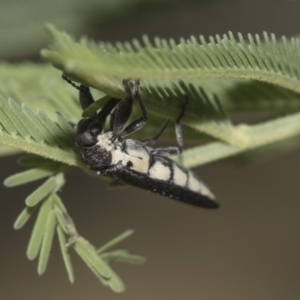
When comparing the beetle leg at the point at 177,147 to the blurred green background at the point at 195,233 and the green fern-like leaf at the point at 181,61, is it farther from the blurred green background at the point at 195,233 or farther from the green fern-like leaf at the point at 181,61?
the blurred green background at the point at 195,233

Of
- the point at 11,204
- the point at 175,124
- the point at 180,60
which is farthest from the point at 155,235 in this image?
the point at 180,60

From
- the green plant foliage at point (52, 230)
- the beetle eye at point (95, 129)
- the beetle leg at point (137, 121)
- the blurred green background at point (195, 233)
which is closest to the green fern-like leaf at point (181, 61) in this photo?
the beetle leg at point (137, 121)

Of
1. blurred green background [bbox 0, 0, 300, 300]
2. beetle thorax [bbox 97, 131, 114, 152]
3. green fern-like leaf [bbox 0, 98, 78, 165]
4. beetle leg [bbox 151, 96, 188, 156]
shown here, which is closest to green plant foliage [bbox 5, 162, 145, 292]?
green fern-like leaf [bbox 0, 98, 78, 165]

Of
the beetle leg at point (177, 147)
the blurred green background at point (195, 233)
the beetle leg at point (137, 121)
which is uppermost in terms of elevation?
the beetle leg at point (137, 121)

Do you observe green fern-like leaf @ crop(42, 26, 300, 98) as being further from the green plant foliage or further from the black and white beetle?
the green plant foliage

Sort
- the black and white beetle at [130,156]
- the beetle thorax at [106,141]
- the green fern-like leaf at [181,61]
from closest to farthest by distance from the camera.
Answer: the green fern-like leaf at [181,61] < the black and white beetle at [130,156] < the beetle thorax at [106,141]

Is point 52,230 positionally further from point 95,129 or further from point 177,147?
point 177,147

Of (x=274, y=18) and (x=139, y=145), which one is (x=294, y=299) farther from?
(x=139, y=145)

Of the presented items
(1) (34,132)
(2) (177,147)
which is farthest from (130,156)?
(1) (34,132)
